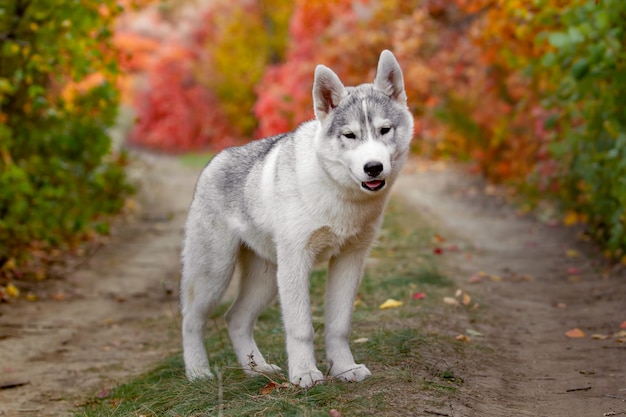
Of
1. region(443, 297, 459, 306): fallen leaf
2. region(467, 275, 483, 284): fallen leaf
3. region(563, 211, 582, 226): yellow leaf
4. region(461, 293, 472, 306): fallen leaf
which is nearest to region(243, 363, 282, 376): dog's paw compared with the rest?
region(443, 297, 459, 306): fallen leaf

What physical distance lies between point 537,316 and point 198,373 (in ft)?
10.2

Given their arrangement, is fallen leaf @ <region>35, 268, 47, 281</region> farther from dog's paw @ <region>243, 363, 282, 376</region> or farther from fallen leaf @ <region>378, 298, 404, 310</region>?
dog's paw @ <region>243, 363, 282, 376</region>

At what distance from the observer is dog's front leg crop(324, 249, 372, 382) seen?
4.94m

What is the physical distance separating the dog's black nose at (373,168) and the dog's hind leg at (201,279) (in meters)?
1.34

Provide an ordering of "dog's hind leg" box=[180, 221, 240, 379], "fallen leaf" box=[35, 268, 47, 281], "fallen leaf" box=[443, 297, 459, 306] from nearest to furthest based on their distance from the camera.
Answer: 1. "dog's hind leg" box=[180, 221, 240, 379]
2. "fallen leaf" box=[443, 297, 459, 306]
3. "fallen leaf" box=[35, 268, 47, 281]

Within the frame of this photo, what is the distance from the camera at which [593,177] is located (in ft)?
27.6

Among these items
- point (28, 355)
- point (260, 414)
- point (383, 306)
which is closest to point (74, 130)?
point (28, 355)

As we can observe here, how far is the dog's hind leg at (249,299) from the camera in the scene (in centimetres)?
554

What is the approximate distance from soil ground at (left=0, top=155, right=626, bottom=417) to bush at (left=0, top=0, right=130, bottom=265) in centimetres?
66

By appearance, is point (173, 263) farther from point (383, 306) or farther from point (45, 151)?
point (383, 306)

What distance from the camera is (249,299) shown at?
5.58 m

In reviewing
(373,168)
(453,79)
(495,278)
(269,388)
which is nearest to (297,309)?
(269,388)

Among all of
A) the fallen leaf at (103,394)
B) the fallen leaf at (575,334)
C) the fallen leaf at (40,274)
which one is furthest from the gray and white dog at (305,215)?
the fallen leaf at (40,274)

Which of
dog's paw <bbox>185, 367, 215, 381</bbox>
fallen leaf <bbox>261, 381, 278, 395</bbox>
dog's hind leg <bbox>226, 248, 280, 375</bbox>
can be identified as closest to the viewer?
fallen leaf <bbox>261, 381, 278, 395</bbox>
